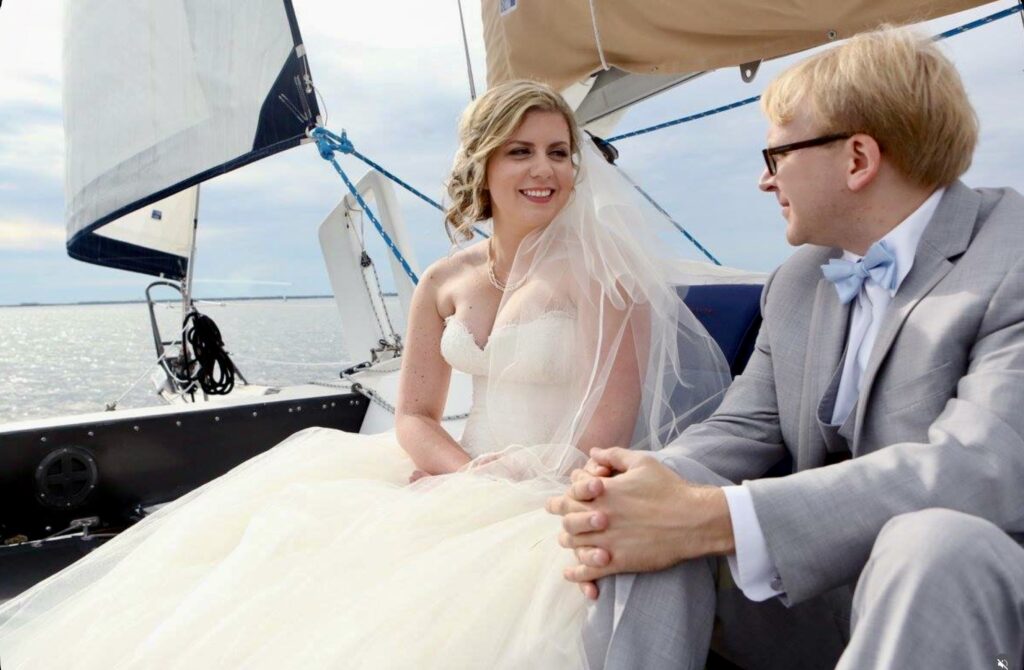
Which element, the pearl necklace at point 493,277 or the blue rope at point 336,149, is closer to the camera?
the pearl necklace at point 493,277

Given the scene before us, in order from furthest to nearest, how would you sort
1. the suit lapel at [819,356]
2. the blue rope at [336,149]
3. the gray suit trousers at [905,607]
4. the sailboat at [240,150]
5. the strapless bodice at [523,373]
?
the blue rope at [336,149] → the sailboat at [240,150] → the strapless bodice at [523,373] → the suit lapel at [819,356] → the gray suit trousers at [905,607]

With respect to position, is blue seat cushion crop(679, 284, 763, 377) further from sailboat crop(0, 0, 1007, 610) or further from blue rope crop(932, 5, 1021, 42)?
blue rope crop(932, 5, 1021, 42)

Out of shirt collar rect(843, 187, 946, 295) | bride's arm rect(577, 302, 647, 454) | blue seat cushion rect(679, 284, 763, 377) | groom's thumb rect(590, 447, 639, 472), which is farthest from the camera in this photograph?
blue seat cushion rect(679, 284, 763, 377)

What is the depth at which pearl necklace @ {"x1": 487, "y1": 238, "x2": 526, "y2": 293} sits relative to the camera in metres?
2.29

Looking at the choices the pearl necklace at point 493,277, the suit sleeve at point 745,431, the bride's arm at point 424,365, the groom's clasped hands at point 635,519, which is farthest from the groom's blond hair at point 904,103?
the bride's arm at point 424,365

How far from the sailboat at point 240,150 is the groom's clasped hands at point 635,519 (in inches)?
43.4

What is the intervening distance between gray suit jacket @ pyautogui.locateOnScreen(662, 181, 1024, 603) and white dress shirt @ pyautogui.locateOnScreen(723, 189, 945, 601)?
0.02 m

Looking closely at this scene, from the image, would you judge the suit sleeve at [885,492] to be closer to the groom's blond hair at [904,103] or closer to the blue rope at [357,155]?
the groom's blond hair at [904,103]

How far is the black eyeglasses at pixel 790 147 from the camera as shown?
1.44 meters

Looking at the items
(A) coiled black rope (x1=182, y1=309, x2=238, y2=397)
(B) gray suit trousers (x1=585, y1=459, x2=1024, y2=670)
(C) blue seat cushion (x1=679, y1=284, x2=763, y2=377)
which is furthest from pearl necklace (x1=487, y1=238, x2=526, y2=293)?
(A) coiled black rope (x1=182, y1=309, x2=238, y2=397)

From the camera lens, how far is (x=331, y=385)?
3.83m

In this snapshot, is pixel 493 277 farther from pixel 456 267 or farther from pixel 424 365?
pixel 424 365

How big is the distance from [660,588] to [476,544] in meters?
0.41

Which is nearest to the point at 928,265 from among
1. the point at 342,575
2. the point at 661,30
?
the point at 342,575
